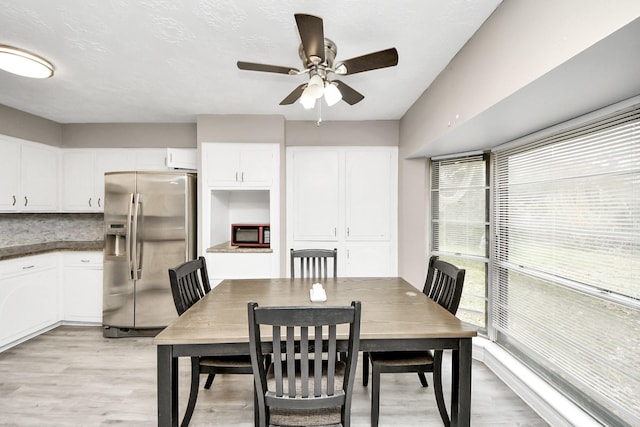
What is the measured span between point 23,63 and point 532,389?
418cm

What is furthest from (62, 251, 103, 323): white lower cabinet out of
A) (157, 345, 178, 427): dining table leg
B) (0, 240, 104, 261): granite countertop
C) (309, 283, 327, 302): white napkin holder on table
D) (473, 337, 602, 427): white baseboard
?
(473, 337, 602, 427): white baseboard

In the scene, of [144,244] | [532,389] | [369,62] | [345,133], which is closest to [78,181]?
[144,244]

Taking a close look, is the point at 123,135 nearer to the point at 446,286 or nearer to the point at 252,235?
the point at 252,235

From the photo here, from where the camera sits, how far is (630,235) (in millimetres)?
1594

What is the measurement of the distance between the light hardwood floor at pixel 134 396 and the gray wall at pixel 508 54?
6.43 ft

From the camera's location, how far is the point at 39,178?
3.54 meters

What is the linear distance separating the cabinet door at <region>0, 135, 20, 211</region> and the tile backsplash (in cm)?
34

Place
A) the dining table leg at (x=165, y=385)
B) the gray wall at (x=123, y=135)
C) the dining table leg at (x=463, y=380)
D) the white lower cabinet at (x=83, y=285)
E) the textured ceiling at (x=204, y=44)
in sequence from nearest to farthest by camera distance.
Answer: the dining table leg at (x=165, y=385) → the dining table leg at (x=463, y=380) → the textured ceiling at (x=204, y=44) → the white lower cabinet at (x=83, y=285) → the gray wall at (x=123, y=135)

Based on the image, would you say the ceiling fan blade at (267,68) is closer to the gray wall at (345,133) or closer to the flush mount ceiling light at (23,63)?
the flush mount ceiling light at (23,63)

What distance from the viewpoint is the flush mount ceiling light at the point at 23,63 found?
2053mm

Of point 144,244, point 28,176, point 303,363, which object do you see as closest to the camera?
point 303,363

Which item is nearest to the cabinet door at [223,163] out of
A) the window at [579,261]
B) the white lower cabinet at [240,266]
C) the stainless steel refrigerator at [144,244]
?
the stainless steel refrigerator at [144,244]

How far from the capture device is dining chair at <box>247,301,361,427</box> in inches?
49.6

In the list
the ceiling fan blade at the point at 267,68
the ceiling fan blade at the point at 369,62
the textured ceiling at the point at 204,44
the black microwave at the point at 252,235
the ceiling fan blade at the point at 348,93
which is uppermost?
the textured ceiling at the point at 204,44
